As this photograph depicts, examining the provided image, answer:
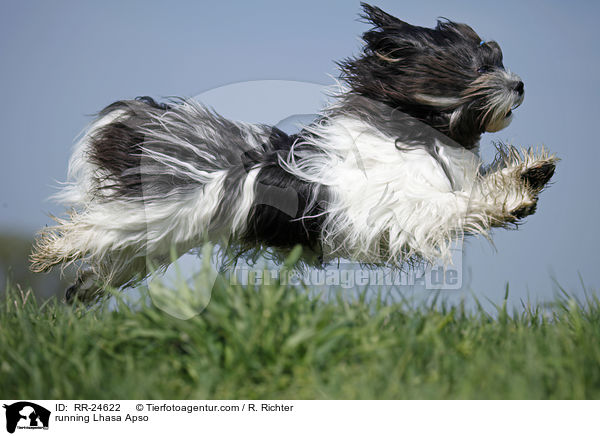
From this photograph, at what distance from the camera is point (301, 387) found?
179 cm

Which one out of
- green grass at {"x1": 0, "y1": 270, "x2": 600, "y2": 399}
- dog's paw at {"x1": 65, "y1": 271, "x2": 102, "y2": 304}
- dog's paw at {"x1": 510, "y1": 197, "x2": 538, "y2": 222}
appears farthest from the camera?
dog's paw at {"x1": 65, "y1": 271, "x2": 102, "y2": 304}

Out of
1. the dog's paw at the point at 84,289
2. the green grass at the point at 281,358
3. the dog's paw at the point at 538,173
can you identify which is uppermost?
Result: the dog's paw at the point at 538,173

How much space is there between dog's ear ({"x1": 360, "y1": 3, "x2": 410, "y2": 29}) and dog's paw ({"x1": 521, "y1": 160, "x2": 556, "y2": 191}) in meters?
1.12

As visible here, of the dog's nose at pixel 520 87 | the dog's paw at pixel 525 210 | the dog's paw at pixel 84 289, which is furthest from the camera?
the dog's paw at pixel 84 289

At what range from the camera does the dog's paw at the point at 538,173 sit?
2975mm

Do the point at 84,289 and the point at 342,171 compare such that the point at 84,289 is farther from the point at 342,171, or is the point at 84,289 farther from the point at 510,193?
the point at 510,193

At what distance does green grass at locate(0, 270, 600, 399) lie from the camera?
1738 millimetres

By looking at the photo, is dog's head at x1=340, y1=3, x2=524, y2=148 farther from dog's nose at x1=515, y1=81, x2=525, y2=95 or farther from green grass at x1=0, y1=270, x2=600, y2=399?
green grass at x1=0, y1=270, x2=600, y2=399

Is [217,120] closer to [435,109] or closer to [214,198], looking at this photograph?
[214,198]

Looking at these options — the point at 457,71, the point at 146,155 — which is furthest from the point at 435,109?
the point at 146,155
